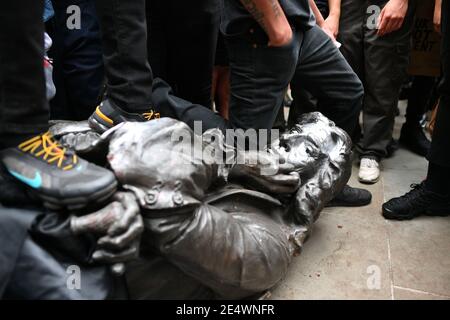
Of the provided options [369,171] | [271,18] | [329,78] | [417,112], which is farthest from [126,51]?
[417,112]

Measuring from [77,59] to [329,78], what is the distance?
1217 mm

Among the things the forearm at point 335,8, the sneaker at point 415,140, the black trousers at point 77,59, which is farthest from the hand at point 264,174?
the sneaker at point 415,140

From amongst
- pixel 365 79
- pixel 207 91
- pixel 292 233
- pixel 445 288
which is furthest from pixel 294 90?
pixel 445 288

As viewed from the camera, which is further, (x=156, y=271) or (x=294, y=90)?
(x=294, y=90)

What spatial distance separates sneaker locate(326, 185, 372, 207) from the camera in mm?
2104

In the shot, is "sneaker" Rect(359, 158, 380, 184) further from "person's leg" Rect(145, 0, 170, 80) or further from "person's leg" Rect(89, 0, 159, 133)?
"person's leg" Rect(89, 0, 159, 133)

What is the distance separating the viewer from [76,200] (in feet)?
3.53

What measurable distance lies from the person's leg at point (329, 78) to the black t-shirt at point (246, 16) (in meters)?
0.13

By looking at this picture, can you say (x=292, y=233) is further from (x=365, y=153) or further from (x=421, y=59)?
(x=421, y=59)

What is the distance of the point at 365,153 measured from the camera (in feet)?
8.27

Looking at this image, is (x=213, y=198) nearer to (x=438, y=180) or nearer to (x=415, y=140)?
(x=438, y=180)

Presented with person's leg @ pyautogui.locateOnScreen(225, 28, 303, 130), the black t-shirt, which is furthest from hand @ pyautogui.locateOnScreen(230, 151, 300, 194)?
the black t-shirt

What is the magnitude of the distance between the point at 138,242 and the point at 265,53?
87cm

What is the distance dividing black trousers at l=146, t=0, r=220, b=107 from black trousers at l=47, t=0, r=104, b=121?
0.98 feet
